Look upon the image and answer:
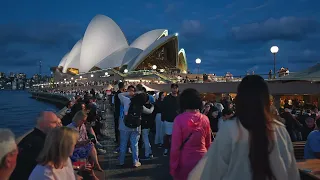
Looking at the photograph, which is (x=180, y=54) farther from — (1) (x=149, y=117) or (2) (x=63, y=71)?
(1) (x=149, y=117)

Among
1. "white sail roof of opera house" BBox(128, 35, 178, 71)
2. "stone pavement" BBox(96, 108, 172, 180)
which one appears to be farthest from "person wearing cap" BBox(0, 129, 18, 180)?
"white sail roof of opera house" BBox(128, 35, 178, 71)

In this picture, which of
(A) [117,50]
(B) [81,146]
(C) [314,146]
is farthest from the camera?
(A) [117,50]

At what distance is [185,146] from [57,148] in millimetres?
1286

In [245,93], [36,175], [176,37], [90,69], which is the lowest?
[36,175]

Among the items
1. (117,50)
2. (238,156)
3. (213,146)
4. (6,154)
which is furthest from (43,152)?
(117,50)

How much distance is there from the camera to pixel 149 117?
747cm

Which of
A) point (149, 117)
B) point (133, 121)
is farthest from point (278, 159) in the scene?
point (149, 117)

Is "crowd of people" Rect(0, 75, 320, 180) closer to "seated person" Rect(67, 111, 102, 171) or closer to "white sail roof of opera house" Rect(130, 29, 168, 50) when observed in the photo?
"seated person" Rect(67, 111, 102, 171)

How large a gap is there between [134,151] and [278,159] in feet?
15.8

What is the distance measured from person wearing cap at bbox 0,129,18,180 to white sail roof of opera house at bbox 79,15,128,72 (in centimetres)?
6211

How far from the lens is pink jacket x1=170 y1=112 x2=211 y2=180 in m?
3.21

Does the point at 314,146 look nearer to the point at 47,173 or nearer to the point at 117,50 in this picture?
the point at 47,173

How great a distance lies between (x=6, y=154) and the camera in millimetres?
1979

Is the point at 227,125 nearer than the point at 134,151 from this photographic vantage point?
Yes
